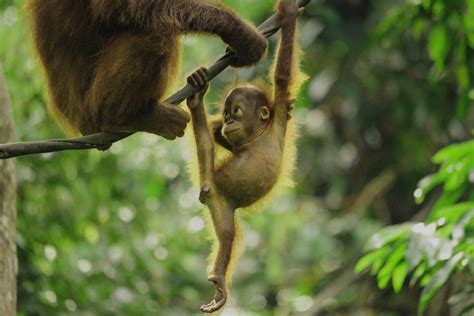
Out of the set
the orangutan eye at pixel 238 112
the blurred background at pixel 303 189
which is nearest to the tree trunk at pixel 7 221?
the blurred background at pixel 303 189

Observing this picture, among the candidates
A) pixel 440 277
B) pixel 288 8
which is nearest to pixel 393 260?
pixel 440 277

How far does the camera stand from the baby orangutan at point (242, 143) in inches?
179

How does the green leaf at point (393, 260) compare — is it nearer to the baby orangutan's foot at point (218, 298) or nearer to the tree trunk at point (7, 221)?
the baby orangutan's foot at point (218, 298)

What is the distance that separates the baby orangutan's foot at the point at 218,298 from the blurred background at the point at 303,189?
1.06 metres

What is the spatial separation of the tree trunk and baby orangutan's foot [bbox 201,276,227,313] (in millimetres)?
1103

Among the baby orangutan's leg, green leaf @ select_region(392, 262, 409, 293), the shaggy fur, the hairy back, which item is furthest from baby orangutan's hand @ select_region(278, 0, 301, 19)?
green leaf @ select_region(392, 262, 409, 293)

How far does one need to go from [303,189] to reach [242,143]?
21.8 feet

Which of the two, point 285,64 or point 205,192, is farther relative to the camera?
point 285,64

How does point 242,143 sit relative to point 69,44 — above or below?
below

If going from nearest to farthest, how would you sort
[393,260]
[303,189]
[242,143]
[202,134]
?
1. [202,134]
2. [242,143]
3. [393,260]
4. [303,189]

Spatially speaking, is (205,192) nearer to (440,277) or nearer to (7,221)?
(7,221)

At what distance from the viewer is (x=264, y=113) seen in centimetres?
493

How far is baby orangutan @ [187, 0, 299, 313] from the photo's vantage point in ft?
14.9

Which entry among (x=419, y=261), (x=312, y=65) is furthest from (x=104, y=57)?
(x=312, y=65)
